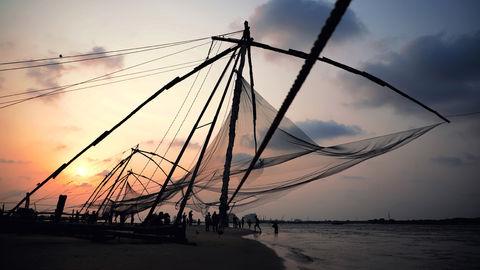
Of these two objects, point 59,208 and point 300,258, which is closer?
point 300,258

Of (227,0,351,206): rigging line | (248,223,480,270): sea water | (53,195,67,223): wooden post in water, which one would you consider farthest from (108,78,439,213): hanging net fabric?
(227,0,351,206): rigging line

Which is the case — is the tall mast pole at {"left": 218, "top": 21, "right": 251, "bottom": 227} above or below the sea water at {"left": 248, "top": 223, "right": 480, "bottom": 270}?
above

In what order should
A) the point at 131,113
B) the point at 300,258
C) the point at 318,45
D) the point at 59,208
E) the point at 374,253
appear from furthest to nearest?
the point at 374,253 < the point at 59,208 < the point at 300,258 < the point at 131,113 < the point at 318,45

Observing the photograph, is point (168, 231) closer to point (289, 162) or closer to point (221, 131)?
point (221, 131)

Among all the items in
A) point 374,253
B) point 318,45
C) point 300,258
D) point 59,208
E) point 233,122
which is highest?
point 233,122

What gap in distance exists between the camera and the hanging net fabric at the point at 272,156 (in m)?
9.13

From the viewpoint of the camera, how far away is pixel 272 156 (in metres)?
10.5

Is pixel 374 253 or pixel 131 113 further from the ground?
pixel 131 113

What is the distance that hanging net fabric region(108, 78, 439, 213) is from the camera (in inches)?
360

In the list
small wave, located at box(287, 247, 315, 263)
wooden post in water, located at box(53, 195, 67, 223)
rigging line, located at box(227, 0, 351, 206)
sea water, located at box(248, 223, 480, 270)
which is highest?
rigging line, located at box(227, 0, 351, 206)

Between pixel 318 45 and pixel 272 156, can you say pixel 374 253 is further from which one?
pixel 318 45

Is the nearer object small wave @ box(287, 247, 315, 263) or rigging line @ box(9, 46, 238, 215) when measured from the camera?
rigging line @ box(9, 46, 238, 215)

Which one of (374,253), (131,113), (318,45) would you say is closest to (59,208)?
(131,113)

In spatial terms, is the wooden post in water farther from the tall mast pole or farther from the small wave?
the small wave
